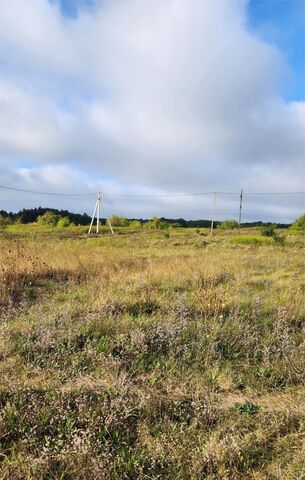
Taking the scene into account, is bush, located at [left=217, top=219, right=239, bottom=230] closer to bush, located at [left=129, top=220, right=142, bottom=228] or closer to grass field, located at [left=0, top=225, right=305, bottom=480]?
bush, located at [left=129, top=220, right=142, bottom=228]

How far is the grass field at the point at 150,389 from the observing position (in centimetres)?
251

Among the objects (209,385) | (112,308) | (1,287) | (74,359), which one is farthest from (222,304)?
(1,287)

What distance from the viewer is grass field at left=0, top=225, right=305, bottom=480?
98.9 inches

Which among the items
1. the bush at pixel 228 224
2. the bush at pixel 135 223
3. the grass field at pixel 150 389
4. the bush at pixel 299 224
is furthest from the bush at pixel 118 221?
the grass field at pixel 150 389

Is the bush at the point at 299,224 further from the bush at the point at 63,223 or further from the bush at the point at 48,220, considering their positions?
the bush at the point at 48,220

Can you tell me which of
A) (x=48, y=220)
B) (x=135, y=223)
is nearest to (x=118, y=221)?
(x=135, y=223)

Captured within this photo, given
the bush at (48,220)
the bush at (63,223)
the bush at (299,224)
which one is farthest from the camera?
the bush at (48,220)

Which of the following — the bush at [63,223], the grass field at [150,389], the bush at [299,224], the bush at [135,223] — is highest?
the bush at [299,224]

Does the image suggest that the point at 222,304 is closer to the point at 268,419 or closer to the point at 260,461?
the point at 268,419

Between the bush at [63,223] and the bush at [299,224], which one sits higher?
the bush at [299,224]

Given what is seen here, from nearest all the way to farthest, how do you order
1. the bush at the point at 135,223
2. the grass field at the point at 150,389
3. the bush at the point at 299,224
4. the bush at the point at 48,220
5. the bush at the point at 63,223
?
the grass field at the point at 150,389, the bush at the point at 299,224, the bush at the point at 63,223, the bush at the point at 48,220, the bush at the point at 135,223

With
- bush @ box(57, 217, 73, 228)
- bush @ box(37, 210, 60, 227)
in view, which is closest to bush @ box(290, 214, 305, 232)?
bush @ box(57, 217, 73, 228)

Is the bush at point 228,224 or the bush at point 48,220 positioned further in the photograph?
the bush at point 228,224

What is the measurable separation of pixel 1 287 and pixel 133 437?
4.39 metres
